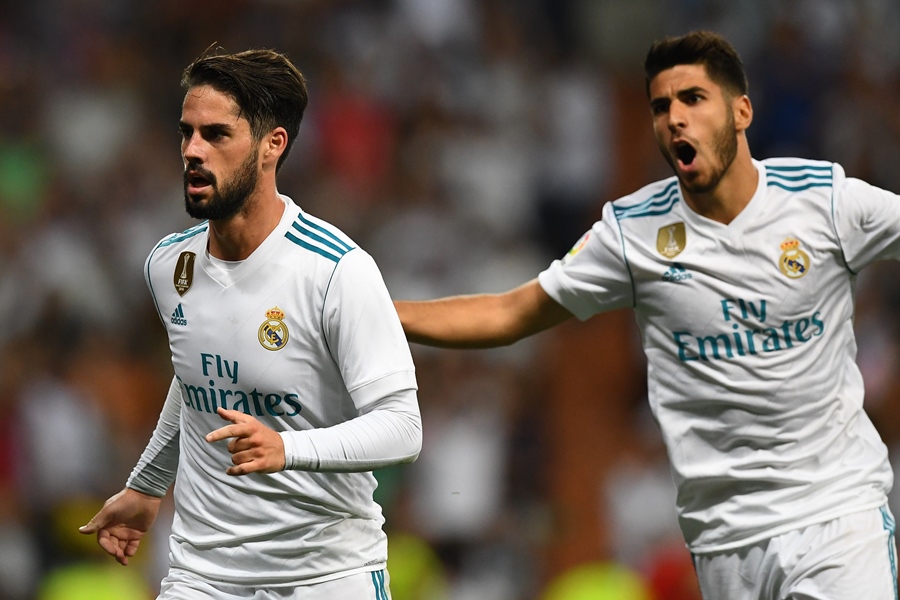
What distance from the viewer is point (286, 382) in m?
4.29

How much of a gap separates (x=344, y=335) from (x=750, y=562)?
1.64 m

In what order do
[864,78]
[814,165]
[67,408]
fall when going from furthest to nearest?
[864,78]
[67,408]
[814,165]

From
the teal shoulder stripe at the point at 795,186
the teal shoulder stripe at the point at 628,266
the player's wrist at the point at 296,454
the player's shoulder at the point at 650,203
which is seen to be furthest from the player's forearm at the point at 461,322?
the player's wrist at the point at 296,454

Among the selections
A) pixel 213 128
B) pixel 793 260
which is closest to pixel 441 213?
pixel 793 260

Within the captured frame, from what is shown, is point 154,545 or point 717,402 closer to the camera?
point 717,402

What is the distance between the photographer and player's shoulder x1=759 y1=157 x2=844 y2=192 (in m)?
4.98

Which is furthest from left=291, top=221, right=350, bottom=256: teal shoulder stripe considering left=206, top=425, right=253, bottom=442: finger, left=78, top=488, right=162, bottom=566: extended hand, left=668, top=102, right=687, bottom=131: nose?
left=668, top=102, right=687, bottom=131: nose

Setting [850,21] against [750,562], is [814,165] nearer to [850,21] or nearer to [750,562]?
[750,562]

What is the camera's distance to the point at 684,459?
→ 4977mm

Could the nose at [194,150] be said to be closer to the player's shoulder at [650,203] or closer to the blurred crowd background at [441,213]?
the player's shoulder at [650,203]

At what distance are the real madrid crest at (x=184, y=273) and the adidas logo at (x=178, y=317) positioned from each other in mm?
48

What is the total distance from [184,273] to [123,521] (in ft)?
2.91

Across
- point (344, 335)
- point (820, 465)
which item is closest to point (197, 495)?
point (344, 335)

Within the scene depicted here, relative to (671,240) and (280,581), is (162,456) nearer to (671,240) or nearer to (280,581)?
(280,581)
